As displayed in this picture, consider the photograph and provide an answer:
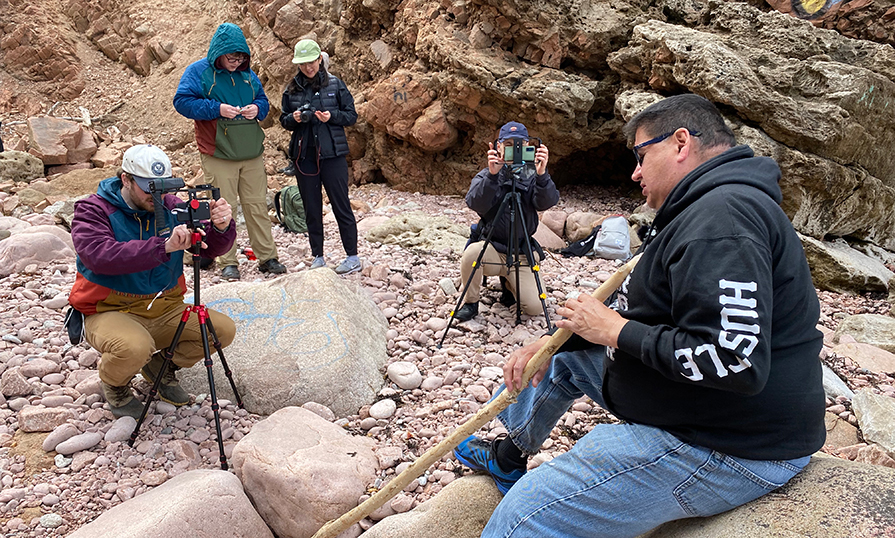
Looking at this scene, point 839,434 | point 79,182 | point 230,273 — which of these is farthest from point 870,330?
point 79,182

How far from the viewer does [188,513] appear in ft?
8.42

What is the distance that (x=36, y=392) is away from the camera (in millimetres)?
3664

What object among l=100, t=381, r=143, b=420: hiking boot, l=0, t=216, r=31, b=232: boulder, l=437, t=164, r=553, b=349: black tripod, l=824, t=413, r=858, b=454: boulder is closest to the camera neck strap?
l=100, t=381, r=143, b=420: hiking boot

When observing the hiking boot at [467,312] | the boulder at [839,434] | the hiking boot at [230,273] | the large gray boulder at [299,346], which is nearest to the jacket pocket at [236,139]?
the hiking boot at [230,273]

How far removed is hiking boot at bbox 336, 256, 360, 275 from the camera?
598cm

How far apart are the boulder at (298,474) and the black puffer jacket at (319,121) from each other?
3.37 meters

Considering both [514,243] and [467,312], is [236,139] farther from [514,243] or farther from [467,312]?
[514,243]

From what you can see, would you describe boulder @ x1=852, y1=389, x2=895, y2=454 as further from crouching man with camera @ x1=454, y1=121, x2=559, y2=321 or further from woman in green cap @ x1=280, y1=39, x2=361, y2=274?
woman in green cap @ x1=280, y1=39, x2=361, y2=274

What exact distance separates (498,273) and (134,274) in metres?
2.94

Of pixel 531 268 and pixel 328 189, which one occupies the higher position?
pixel 328 189

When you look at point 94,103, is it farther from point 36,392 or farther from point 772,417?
point 772,417

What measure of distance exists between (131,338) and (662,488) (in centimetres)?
292

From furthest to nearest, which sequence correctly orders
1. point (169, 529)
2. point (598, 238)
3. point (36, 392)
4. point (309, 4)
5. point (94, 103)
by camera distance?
1. point (94, 103)
2. point (309, 4)
3. point (598, 238)
4. point (36, 392)
5. point (169, 529)

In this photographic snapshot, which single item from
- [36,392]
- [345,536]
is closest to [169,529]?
[345,536]
